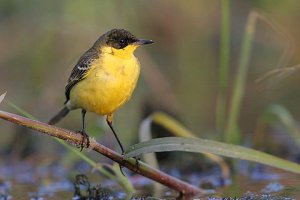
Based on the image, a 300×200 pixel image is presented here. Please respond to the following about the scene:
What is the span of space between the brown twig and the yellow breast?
1.38 ft

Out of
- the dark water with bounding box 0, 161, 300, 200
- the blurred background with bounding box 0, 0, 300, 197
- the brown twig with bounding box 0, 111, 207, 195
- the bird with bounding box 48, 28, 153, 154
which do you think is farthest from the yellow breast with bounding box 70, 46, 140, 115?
the blurred background with bounding box 0, 0, 300, 197

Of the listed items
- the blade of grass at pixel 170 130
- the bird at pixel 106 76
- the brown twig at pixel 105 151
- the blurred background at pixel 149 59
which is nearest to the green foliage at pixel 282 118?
the blade of grass at pixel 170 130

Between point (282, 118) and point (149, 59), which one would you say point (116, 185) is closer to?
point (282, 118)

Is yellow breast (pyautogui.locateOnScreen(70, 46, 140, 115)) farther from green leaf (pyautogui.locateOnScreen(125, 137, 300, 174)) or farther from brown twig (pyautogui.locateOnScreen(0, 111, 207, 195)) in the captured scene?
green leaf (pyautogui.locateOnScreen(125, 137, 300, 174))

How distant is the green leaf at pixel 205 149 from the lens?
4816 mm

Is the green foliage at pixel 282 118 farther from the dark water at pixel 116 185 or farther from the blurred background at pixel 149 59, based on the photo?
the blurred background at pixel 149 59

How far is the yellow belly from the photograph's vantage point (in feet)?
17.3

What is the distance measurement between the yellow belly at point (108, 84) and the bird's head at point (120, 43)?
72 millimetres

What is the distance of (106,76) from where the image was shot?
5.31 m

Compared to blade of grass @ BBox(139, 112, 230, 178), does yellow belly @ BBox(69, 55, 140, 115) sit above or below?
below

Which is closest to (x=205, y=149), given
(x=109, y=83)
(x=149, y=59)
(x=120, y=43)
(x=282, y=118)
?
(x=109, y=83)

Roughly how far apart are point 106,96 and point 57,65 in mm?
5190

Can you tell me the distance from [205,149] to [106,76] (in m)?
0.91

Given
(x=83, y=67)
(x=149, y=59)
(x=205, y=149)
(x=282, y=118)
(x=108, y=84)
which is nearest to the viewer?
(x=205, y=149)
